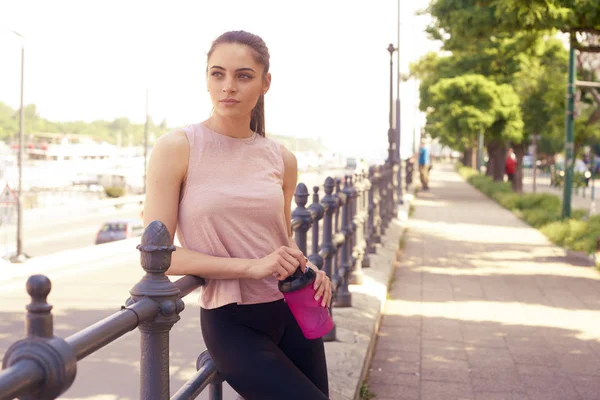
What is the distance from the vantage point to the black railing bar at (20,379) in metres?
1.32

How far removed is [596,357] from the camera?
6.65 metres

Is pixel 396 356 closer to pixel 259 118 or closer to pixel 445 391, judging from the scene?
pixel 445 391

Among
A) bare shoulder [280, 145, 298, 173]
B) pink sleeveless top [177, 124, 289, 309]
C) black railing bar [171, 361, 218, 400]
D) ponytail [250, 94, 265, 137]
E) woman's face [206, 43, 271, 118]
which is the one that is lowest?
black railing bar [171, 361, 218, 400]

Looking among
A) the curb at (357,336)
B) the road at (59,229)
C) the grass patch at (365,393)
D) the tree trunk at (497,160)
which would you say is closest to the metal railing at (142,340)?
the curb at (357,336)

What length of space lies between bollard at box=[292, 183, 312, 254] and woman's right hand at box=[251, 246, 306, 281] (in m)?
1.76

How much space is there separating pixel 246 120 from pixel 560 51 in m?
27.3

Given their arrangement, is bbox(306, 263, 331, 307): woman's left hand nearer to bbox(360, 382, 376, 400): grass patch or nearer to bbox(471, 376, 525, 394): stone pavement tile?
bbox(360, 382, 376, 400): grass patch

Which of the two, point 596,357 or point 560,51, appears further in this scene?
point 560,51

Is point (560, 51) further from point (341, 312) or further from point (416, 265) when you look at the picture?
point (341, 312)

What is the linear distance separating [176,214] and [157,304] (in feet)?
1.58

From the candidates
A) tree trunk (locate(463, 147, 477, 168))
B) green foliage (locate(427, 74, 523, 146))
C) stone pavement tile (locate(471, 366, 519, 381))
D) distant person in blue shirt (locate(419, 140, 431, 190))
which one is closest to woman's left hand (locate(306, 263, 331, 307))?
stone pavement tile (locate(471, 366, 519, 381))

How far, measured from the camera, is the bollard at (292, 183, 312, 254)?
175 inches

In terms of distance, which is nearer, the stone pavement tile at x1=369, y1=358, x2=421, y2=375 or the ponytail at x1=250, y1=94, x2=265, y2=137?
the ponytail at x1=250, y1=94, x2=265, y2=137

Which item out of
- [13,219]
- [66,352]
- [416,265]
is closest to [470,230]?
[416,265]
